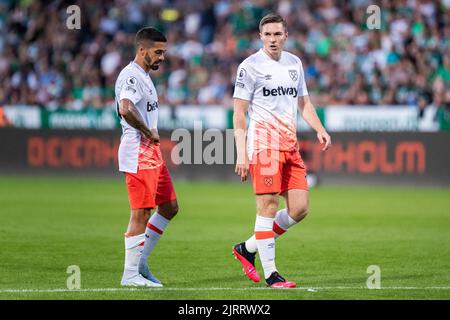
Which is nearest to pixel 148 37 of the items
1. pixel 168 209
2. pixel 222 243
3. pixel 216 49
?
pixel 168 209

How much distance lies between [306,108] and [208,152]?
14.5m

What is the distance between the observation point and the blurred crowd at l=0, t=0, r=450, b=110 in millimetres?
25469

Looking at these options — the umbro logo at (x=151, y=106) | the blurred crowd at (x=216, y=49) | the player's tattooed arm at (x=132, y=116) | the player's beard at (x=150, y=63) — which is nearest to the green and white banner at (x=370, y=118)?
the blurred crowd at (x=216, y=49)

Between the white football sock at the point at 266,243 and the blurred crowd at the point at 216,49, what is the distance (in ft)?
48.3

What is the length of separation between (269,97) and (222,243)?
4374mm

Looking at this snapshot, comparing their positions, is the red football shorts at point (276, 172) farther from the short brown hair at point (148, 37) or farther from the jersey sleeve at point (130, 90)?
the short brown hair at point (148, 37)

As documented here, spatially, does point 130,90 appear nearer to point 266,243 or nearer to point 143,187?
point 143,187

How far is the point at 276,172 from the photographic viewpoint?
9.81 m

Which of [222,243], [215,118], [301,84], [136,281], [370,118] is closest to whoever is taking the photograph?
[136,281]

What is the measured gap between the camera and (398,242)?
14.1 metres

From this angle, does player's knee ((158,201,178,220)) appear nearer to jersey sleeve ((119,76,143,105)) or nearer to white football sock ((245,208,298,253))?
white football sock ((245,208,298,253))

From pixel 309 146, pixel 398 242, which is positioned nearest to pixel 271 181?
pixel 398 242

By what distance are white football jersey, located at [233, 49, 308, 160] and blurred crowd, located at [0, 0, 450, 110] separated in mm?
14449

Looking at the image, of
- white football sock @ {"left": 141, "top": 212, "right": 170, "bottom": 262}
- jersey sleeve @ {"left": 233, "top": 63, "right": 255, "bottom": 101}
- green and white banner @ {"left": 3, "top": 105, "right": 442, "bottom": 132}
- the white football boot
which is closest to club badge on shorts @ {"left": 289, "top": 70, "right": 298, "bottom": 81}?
jersey sleeve @ {"left": 233, "top": 63, "right": 255, "bottom": 101}
